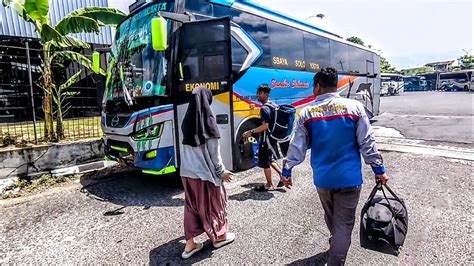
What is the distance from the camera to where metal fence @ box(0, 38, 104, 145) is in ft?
22.4

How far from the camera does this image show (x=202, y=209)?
3.18 metres

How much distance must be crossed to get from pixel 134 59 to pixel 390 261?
4772mm

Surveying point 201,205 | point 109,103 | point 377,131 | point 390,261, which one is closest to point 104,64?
point 109,103

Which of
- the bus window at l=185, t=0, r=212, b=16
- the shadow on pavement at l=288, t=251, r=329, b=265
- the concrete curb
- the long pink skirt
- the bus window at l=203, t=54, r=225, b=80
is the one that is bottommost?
the shadow on pavement at l=288, t=251, r=329, b=265

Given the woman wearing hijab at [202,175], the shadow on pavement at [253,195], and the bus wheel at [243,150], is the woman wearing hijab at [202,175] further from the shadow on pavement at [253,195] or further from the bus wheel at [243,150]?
the bus wheel at [243,150]

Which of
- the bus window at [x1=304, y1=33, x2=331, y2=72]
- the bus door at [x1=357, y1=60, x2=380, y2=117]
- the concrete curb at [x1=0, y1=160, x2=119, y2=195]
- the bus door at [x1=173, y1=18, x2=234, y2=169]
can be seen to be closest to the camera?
the bus door at [x1=173, y1=18, x2=234, y2=169]

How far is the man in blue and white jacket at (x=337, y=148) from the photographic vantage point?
250cm

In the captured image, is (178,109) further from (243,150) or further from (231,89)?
(243,150)

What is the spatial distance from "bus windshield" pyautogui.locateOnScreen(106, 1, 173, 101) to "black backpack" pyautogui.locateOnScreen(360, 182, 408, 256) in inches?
136

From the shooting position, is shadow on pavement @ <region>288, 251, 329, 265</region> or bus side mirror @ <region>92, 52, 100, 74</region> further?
bus side mirror @ <region>92, 52, 100, 74</region>

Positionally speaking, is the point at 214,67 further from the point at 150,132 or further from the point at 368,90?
the point at 368,90

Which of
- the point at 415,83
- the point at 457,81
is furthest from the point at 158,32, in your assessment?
the point at 415,83

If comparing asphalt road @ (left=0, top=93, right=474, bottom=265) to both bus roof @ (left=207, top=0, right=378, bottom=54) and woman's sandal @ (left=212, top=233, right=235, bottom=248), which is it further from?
bus roof @ (left=207, top=0, right=378, bottom=54)

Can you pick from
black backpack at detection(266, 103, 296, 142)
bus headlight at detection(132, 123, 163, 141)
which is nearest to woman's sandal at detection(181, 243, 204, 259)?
bus headlight at detection(132, 123, 163, 141)
